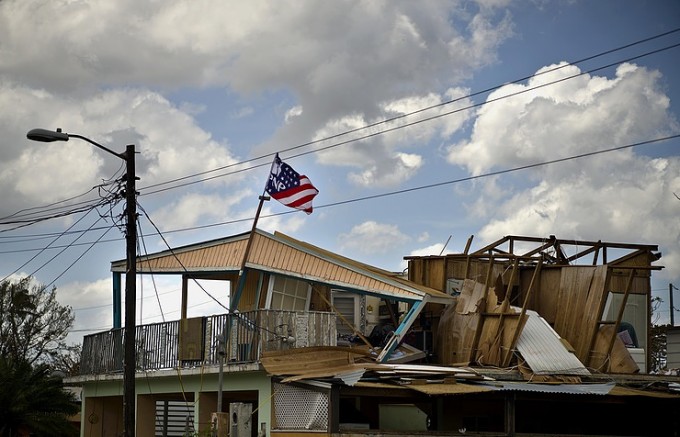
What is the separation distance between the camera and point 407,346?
27406 millimetres

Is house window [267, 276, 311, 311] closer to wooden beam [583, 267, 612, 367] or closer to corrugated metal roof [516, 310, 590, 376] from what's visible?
corrugated metal roof [516, 310, 590, 376]

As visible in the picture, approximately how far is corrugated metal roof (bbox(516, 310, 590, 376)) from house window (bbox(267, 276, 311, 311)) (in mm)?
5912

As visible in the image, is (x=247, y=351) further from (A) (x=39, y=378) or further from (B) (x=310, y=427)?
(A) (x=39, y=378)

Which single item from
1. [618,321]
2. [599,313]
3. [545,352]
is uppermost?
[599,313]

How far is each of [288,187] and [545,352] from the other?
7.72 metres

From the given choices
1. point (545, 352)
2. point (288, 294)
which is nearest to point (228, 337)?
point (288, 294)

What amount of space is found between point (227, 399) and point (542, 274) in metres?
9.82

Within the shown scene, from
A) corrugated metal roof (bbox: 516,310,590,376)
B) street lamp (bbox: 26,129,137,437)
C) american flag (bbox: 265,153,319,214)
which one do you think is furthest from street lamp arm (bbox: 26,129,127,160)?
corrugated metal roof (bbox: 516,310,590,376)

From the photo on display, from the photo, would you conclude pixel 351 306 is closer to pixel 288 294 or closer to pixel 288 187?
pixel 288 294

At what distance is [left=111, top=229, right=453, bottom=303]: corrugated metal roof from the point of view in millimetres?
25781

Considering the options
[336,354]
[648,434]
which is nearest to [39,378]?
[336,354]

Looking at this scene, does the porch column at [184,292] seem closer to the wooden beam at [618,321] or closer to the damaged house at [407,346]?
the damaged house at [407,346]

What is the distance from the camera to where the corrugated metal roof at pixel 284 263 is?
2578 centimetres

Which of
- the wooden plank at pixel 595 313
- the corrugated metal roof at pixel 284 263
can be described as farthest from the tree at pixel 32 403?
the wooden plank at pixel 595 313
